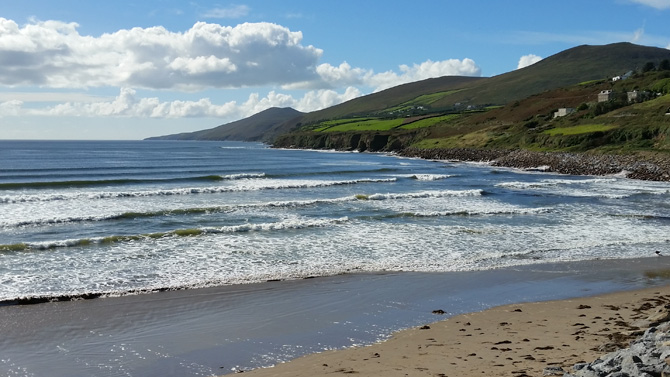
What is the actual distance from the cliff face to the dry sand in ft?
323

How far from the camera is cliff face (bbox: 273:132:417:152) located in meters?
113

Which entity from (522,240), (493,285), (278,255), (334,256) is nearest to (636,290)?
(493,285)

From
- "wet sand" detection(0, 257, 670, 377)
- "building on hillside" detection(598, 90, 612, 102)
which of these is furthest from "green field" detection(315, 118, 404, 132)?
"wet sand" detection(0, 257, 670, 377)

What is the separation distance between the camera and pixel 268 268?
16594 millimetres

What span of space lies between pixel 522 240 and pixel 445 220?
17.6 feet

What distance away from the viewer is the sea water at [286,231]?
637 inches

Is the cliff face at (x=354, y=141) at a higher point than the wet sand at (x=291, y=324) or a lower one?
higher

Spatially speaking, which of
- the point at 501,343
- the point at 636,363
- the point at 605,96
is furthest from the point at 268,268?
the point at 605,96

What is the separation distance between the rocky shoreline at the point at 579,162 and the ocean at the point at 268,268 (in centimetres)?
1598

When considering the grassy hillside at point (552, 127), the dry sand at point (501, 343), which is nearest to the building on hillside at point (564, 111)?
the grassy hillside at point (552, 127)

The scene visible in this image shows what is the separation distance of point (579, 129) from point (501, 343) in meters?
68.3

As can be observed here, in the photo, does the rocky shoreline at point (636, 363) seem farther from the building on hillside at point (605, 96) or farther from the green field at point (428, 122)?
the green field at point (428, 122)

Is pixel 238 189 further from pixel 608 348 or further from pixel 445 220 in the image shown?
pixel 608 348

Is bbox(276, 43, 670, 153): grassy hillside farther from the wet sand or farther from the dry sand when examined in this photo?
the dry sand
